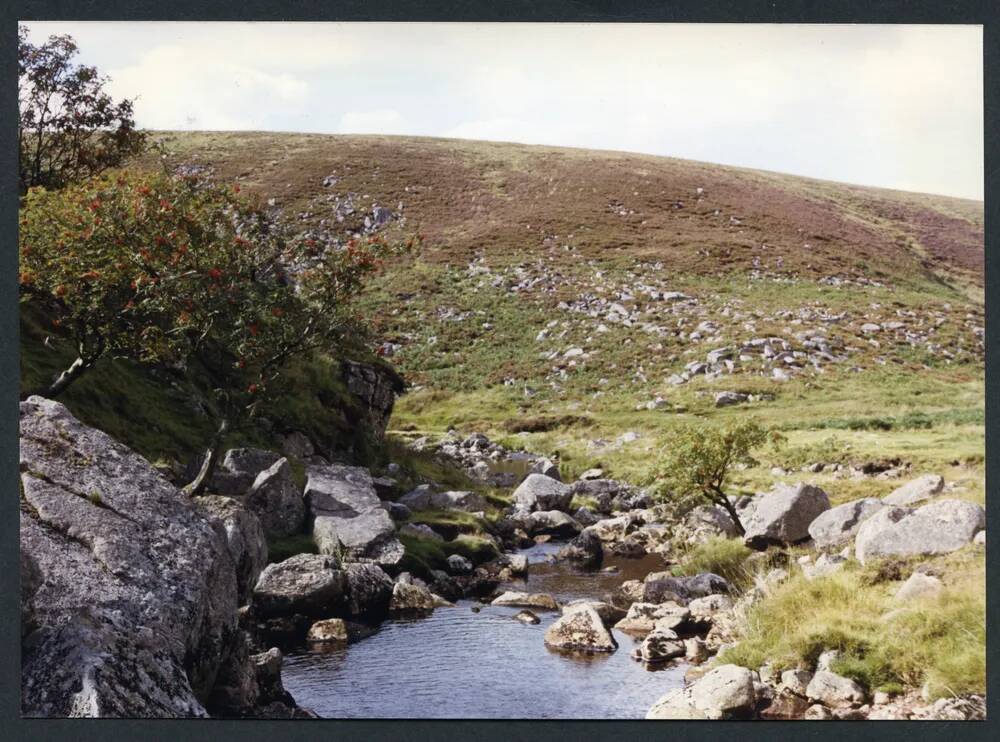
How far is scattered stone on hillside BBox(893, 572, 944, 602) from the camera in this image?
10.0 metres

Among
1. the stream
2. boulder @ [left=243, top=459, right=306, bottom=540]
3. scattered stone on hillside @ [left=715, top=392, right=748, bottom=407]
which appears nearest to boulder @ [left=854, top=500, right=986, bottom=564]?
the stream

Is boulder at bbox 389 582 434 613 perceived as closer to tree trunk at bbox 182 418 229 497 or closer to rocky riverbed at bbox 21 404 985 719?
rocky riverbed at bbox 21 404 985 719

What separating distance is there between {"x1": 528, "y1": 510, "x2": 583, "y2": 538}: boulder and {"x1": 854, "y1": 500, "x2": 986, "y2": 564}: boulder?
32.0 feet

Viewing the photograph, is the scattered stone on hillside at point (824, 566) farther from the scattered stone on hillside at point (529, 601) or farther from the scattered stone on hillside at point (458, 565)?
the scattered stone on hillside at point (458, 565)

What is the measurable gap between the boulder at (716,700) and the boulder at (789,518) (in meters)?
6.86

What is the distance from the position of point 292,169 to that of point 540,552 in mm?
39455

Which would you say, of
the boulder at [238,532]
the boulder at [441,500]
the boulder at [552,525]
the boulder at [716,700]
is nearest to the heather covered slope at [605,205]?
the boulder at [441,500]

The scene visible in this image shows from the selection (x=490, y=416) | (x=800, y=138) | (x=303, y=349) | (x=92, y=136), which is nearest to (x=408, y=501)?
(x=303, y=349)

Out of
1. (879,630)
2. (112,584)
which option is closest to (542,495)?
(879,630)

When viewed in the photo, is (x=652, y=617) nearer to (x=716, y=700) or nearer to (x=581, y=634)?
(x=581, y=634)

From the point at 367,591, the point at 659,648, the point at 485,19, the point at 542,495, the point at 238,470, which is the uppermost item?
the point at 485,19

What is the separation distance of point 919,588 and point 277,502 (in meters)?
10.7

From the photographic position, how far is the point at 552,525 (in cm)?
2177

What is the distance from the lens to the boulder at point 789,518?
16125mm
